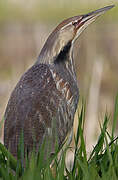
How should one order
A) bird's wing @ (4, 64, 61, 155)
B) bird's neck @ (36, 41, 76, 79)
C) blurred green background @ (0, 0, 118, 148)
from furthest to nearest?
1. blurred green background @ (0, 0, 118, 148)
2. bird's neck @ (36, 41, 76, 79)
3. bird's wing @ (4, 64, 61, 155)

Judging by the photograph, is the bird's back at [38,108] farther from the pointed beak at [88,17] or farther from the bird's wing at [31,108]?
the pointed beak at [88,17]

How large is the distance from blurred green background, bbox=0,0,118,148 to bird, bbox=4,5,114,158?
11.5 ft

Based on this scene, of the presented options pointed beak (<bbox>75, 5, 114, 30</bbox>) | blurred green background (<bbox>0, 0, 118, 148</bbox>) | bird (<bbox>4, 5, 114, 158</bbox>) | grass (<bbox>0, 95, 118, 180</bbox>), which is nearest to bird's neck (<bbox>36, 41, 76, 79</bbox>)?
bird (<bbox>4, 5, 114, 158</bbox>)

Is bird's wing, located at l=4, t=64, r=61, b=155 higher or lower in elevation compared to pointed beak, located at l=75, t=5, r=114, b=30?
lower

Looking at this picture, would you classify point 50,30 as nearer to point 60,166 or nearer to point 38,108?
point 38,108

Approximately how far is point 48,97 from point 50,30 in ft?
15.4

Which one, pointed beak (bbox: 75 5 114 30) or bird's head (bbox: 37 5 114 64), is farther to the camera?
pointed beak (bbox: 75 5 114 30)

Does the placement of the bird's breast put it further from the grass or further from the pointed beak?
the grass

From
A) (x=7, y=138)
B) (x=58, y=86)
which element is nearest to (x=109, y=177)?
(x=7, y=138)

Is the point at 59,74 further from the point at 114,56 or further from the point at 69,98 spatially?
the point at 114,56

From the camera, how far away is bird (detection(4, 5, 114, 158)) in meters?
2.93

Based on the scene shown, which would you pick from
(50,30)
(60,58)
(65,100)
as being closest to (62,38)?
(60,58)

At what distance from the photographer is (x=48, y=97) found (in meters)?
3.13

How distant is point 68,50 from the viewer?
352cm
